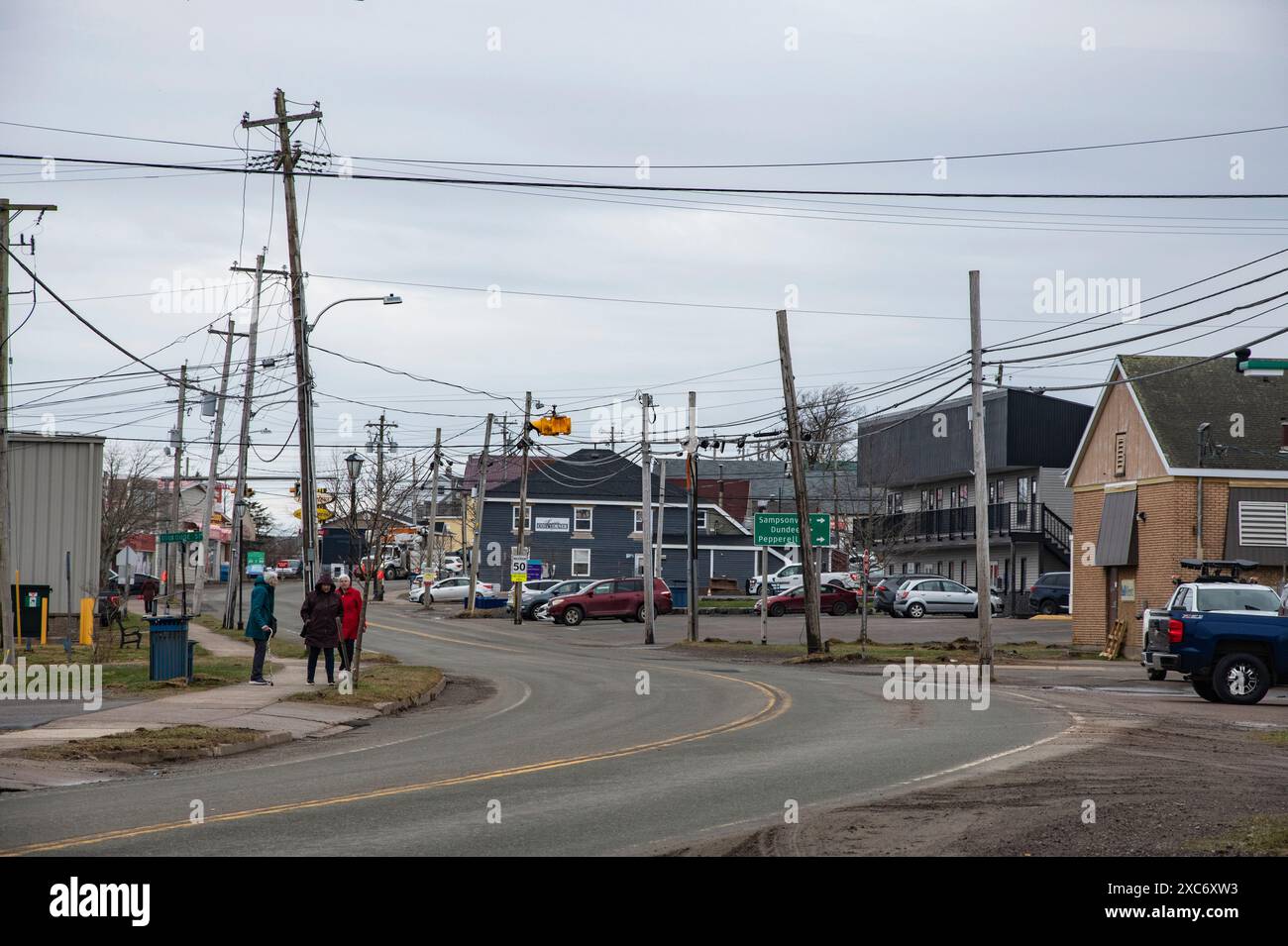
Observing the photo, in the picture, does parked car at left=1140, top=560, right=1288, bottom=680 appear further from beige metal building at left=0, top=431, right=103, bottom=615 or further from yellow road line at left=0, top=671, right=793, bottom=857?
beige metal building at left=0, top=431, right=103, bottom=615

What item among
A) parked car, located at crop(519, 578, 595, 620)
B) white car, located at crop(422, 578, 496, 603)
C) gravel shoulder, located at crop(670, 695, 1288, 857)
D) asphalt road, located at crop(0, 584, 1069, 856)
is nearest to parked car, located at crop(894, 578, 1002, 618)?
parked car, located at crop(519, 578, 595, 620)

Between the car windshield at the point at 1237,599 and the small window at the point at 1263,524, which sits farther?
the small window at the point at 1263,524

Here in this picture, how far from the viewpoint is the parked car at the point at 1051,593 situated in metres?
54.3

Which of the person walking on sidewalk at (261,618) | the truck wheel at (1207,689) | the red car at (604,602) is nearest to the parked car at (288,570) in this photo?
the red car at (604,602)

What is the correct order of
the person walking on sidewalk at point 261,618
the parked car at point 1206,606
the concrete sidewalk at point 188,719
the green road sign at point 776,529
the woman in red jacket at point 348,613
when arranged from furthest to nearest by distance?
the green road sign at point 776,529 < the woman in red jacket at point 348,613 < the parked car at point 1206,606 < the person walking on sidewalk at point 261,618 < the concrete sidewalk at point 188,719

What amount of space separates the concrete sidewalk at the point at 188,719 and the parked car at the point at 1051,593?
38077mm

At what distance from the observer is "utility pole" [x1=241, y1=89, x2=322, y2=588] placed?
2603cm

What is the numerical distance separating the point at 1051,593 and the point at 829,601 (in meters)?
8.73

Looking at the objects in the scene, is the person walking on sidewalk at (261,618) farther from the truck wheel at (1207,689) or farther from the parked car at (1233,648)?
the truck wheel at (1207,689)

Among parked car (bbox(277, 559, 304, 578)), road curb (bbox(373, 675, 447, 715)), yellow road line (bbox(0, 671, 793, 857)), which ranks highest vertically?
yellow road line (bbox(0, 671, 793, 857))

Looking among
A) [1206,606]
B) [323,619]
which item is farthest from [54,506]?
[1206,606]
